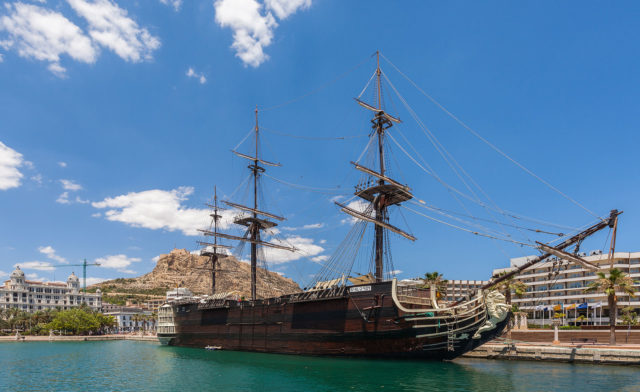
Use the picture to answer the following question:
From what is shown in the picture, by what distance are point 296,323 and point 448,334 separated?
14460 mm

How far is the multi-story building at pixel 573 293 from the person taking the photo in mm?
73125

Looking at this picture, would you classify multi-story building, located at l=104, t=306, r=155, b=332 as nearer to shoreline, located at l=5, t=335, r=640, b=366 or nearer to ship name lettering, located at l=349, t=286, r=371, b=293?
ship name lettering, located at l=349, t=286, r=371, b=293

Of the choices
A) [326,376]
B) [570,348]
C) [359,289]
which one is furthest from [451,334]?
[326,376]

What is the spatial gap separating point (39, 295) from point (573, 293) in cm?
14979

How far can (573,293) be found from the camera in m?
81.9

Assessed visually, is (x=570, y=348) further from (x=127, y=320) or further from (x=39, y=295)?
(x=39, y=295)

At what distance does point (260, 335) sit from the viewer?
151 ft

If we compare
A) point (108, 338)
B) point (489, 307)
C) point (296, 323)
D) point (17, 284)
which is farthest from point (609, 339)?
point (17, 284)

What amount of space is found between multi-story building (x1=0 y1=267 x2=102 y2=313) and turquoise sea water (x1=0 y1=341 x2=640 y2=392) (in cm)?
11702

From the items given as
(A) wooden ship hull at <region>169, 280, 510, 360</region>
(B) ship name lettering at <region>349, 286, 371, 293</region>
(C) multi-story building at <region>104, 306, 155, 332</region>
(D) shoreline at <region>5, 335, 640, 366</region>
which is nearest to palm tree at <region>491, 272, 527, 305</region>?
(D) shoreline at <region>5, 335, 640, 366</region>

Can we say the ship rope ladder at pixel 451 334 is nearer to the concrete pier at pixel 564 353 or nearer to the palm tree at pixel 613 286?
the concrete pier at pixel 564 353

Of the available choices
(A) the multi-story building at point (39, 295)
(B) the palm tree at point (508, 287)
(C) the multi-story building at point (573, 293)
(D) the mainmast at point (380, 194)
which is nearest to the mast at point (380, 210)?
(D) the mainmast at point (380, 194)

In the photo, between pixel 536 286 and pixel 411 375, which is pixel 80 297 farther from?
pixel 411 375

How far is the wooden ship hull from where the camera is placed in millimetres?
32188
